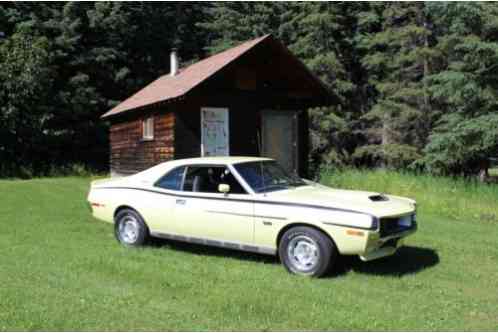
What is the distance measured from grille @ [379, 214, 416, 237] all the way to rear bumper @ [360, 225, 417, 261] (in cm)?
4

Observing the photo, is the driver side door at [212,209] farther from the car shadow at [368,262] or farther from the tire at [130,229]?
the tire at [130,229]

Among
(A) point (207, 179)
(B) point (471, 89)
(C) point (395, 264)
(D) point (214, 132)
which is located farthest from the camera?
(B) point (471, 89)

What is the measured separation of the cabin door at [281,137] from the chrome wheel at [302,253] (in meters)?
10.5

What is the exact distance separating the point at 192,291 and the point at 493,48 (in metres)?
14.6

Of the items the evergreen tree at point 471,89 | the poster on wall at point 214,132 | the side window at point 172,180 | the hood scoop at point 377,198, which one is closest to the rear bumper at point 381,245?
the hood scoop at point 377,198

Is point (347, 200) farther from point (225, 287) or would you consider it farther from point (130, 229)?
point (130, 229)

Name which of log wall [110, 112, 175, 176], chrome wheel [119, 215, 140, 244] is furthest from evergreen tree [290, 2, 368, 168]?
chrome wheel [119, 215, 140, 244]

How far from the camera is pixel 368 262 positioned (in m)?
6.94

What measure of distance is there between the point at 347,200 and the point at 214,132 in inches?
383

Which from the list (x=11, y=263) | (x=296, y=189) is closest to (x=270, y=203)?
(x=296, y=189)

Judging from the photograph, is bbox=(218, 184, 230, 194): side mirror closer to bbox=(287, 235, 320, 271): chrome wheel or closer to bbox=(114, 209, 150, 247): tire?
bbox=(287, 235, 320, 271): chrome wheel

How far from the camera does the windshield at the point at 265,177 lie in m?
6.91

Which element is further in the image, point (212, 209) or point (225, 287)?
point (212, 209)

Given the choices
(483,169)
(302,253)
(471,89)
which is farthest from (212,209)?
(483,169)
